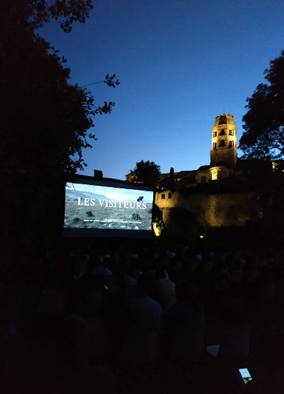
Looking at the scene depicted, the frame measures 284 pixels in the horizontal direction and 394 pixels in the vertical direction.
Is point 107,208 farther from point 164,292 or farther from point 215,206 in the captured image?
point 215,206

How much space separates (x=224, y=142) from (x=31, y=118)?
2536 inches

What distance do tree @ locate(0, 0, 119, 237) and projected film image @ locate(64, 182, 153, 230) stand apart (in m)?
12.0

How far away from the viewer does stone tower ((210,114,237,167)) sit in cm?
6494

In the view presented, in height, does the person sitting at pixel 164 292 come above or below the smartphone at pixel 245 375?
above

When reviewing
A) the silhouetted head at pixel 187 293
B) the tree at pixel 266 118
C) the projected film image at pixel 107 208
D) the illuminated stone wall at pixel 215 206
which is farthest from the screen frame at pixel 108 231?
the illuminated stone wall at pixel 215 206

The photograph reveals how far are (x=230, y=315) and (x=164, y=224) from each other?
3812 cm

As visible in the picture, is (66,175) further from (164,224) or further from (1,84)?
(164,224)

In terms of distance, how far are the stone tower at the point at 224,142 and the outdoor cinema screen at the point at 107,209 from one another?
4442cm

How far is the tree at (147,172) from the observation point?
195 feet

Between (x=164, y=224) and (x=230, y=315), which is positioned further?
(x=164, y=224)

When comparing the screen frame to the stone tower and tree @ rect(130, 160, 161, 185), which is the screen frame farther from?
the stone tower

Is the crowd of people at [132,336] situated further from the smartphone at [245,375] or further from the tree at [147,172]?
the tree at [147,172]

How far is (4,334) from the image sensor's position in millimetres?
3449

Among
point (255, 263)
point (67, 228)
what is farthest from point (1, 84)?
point (67, 228)
